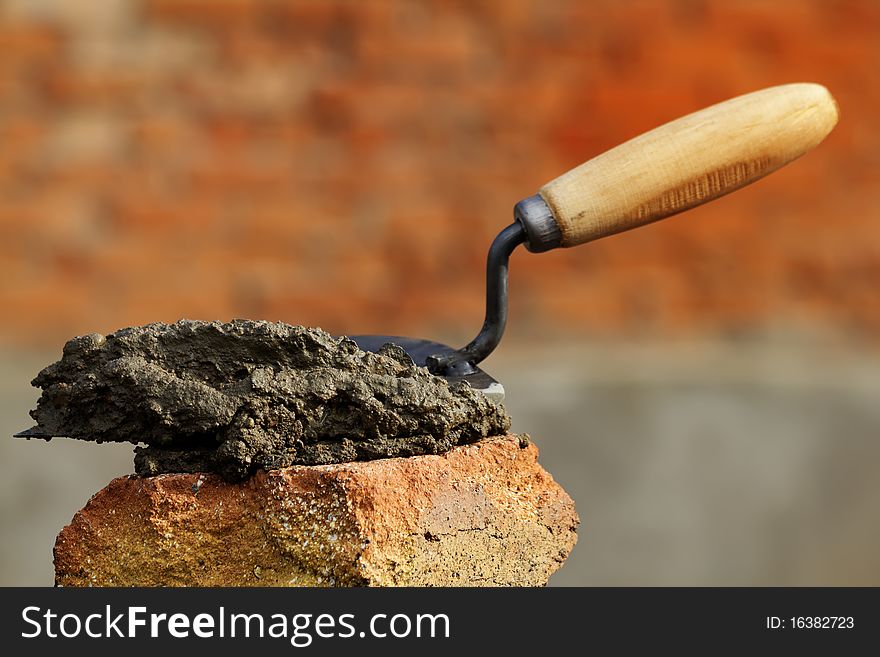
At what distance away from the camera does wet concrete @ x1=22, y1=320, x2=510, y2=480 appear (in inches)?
33.9

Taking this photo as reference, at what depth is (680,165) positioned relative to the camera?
1032 millimetres

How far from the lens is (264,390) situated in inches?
33.8

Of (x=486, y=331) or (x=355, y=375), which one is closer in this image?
(x=355, y=375)

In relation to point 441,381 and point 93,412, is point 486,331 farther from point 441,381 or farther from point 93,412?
point 93,412

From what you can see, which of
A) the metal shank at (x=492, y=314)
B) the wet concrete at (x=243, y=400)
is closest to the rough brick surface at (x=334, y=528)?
the wet concrete at (x=243, y=400)

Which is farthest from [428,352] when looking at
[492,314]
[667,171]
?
[667,171]

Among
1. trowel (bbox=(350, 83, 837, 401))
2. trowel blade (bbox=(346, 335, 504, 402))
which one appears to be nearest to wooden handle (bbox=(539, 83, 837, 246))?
trowel (bbox=(350, 83, 837, 401))

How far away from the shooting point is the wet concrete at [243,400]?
0.86 metres

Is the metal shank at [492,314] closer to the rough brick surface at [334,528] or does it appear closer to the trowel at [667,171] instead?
the trowel at [667,171]

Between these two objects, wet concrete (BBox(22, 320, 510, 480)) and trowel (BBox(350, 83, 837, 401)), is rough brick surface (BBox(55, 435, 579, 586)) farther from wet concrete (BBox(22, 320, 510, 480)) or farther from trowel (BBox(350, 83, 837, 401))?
trowel (BBox(350, 83, 837, 401))

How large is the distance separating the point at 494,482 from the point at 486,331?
21cm

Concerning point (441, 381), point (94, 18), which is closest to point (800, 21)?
point (94, 18)

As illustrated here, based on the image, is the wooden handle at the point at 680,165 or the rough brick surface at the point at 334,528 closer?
the rough brick surface at the point at 334,528

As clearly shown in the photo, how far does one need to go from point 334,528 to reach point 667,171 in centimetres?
41
